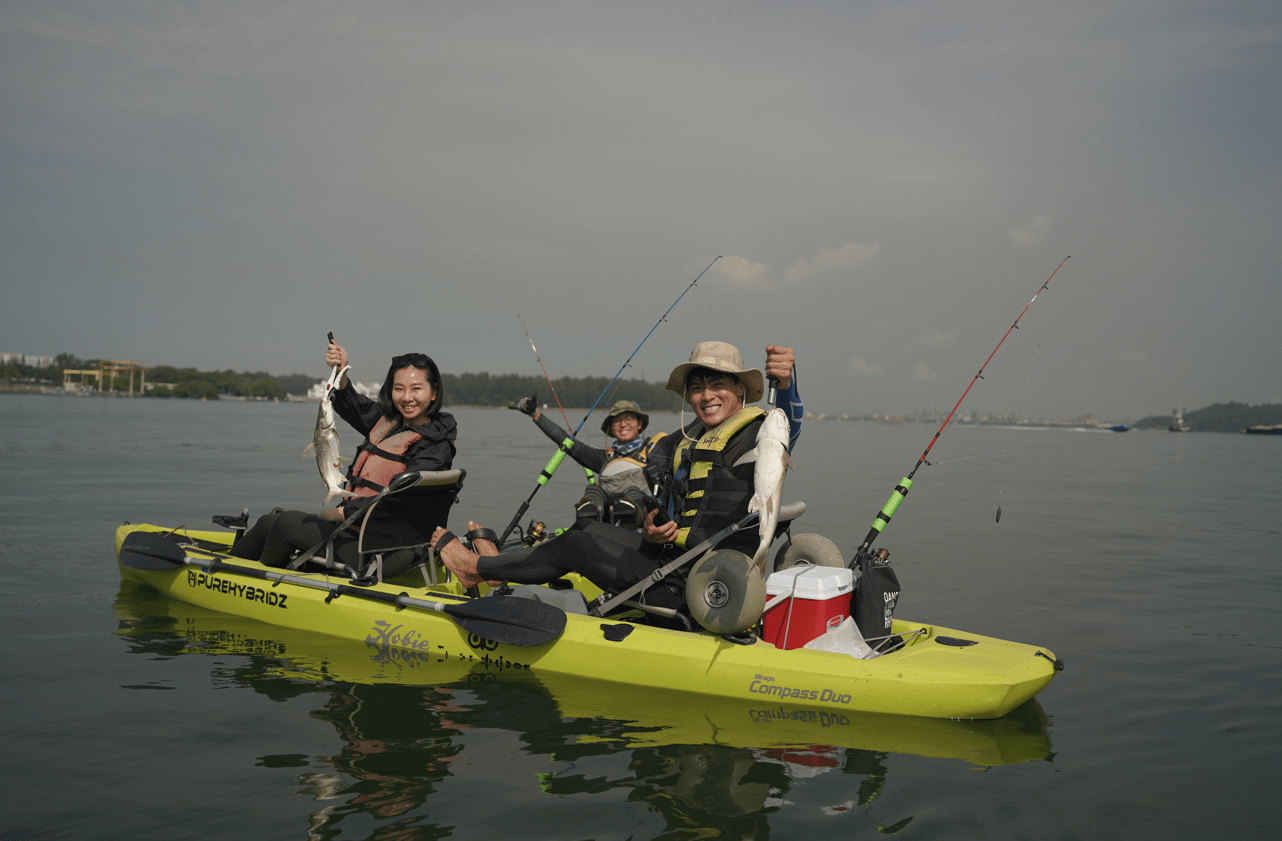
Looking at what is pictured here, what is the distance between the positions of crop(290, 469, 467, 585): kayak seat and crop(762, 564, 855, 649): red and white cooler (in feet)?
8.07

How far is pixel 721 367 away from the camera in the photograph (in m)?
4.66

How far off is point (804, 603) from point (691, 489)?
Answer: 99cm

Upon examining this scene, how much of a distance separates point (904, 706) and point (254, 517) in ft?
38.6

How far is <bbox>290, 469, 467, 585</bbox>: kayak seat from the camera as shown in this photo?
19.3ft

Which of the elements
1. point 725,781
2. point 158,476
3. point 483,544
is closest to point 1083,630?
point 725,781

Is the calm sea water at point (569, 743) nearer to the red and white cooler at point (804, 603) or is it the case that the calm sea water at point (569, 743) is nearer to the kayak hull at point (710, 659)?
the kayak hull at point (710, 659)

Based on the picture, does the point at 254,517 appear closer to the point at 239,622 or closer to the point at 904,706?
the point at 239,622

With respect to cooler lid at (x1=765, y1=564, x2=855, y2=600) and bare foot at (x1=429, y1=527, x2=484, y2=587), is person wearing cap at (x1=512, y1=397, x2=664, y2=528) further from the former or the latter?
cooler lid at (x1=765, y1=564, x2=855, y2=600)

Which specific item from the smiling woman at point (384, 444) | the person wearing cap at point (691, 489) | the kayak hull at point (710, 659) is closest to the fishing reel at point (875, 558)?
the kayak hull at point (710, 659)

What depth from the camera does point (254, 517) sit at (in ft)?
43.5

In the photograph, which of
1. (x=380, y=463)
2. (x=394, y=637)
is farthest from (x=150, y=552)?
(x=394, y=637)

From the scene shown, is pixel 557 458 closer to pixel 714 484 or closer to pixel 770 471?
pixel 714 484

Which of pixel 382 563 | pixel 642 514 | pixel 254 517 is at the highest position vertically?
pixel 642 514

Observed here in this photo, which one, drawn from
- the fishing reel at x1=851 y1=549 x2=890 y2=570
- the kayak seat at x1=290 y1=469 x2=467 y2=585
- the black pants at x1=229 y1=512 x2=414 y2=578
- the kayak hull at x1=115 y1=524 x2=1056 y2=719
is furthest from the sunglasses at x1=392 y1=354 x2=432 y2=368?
the fishing reel at x1=851 y1=549 x2=890 y2=570
